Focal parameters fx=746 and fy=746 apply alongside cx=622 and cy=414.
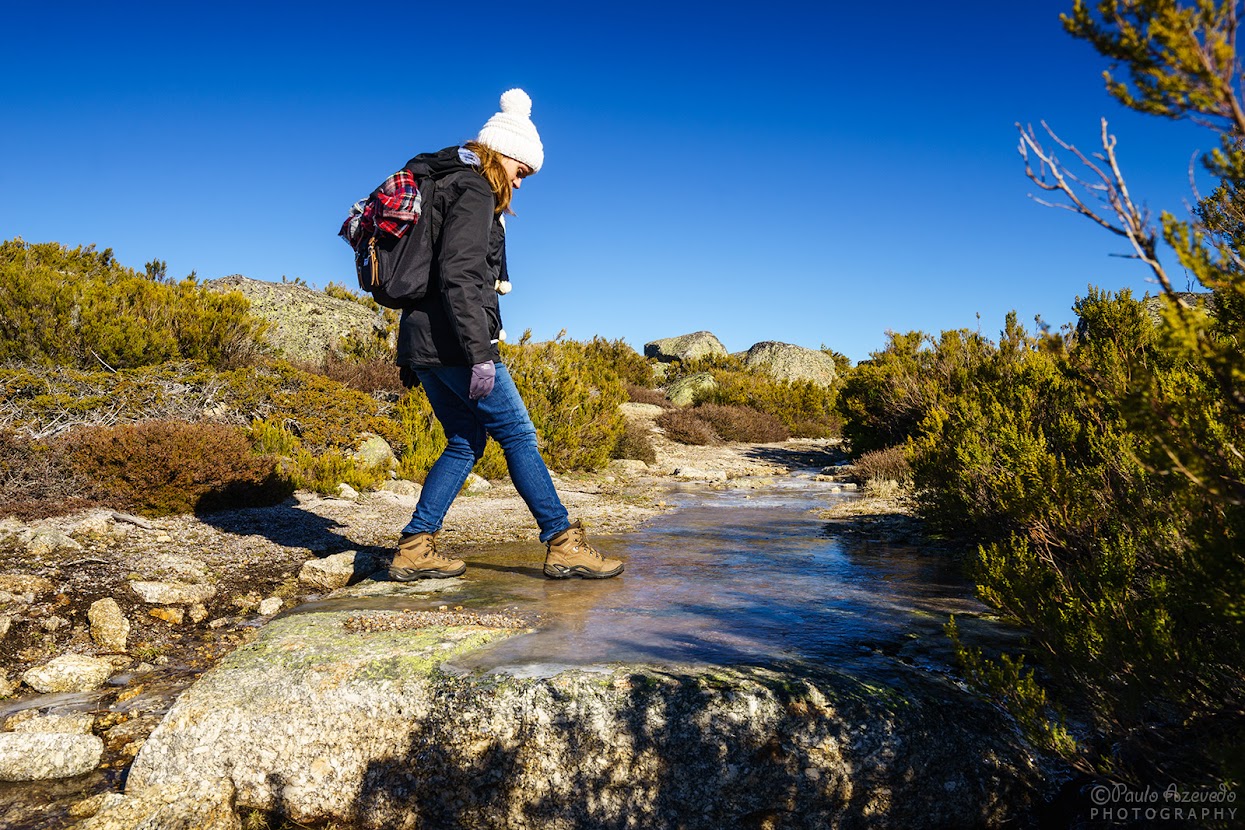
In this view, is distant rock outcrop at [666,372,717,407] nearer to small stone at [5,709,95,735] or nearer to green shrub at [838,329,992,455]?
green shrub at [838,329,992,455]

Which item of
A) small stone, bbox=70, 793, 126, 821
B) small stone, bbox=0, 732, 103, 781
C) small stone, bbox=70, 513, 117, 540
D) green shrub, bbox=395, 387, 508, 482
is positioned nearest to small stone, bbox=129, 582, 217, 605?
small stone, bbox=70, 513, 117, 540

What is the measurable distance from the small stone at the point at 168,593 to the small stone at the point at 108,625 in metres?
0.20

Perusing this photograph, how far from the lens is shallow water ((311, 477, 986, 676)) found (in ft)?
8.60

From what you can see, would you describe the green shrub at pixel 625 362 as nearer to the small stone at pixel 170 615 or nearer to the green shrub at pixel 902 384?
the green shrub at pixel 902 384

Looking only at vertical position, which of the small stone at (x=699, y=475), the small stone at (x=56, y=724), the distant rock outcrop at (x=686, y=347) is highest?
the distant rock outcrop at (x=686, y=347)

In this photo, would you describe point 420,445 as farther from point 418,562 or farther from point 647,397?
point 647,397

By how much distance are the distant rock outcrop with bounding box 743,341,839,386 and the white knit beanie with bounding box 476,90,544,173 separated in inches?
1044

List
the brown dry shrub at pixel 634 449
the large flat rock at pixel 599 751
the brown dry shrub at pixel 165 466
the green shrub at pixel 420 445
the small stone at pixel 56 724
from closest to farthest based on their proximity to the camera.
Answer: the large flat rock at pixel 599 751 < the small stone at pixel 56 724 < the brown dry shrub at pixel 165 466 < the green shrub at pixel 420 445 < the brown dry shrub at pixel 634 449

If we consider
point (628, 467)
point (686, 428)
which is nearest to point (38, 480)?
point (628, 467)

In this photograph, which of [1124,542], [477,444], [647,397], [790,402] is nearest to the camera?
[1124,542]

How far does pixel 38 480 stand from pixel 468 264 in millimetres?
4550

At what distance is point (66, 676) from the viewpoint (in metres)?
3.11

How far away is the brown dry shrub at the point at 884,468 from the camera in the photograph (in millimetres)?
8906

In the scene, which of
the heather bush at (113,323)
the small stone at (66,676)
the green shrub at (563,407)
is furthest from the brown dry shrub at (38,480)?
the green shrub at (563,407)
